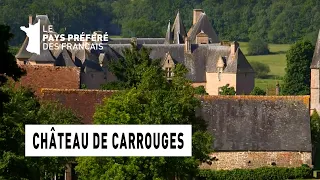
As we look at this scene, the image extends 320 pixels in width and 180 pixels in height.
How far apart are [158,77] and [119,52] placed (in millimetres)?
51561

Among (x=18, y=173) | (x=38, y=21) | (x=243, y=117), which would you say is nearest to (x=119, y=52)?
(x=38, y=21)

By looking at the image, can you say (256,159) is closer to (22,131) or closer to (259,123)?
(259,123)

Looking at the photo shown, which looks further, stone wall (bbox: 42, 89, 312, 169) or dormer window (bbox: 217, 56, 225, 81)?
dormer window (bbox: 217, 56, 225, 81)

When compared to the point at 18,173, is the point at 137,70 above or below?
above

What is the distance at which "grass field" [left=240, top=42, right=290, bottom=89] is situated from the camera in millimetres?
104125

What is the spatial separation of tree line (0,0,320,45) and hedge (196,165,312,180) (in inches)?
3700

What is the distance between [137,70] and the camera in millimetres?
42688

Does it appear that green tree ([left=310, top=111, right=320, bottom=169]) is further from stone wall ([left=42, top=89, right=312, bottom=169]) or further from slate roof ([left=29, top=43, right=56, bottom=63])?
slate roof ([left=29, top=43, right=56, bottom=63])

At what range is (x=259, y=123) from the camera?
148ft

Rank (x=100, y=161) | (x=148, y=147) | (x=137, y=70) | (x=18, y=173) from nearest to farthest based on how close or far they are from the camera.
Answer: (x=148, y=147) → (x=18, y=173) → (x=100, y=161) → (x=137, y=70)

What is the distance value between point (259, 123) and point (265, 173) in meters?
1.74

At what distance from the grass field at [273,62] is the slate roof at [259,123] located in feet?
164

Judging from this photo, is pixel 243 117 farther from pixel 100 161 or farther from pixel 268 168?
pixel 100 161

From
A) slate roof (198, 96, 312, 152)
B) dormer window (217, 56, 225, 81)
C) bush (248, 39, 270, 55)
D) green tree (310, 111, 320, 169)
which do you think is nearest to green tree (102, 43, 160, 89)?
slate roof (198, 96, 312, 152)
